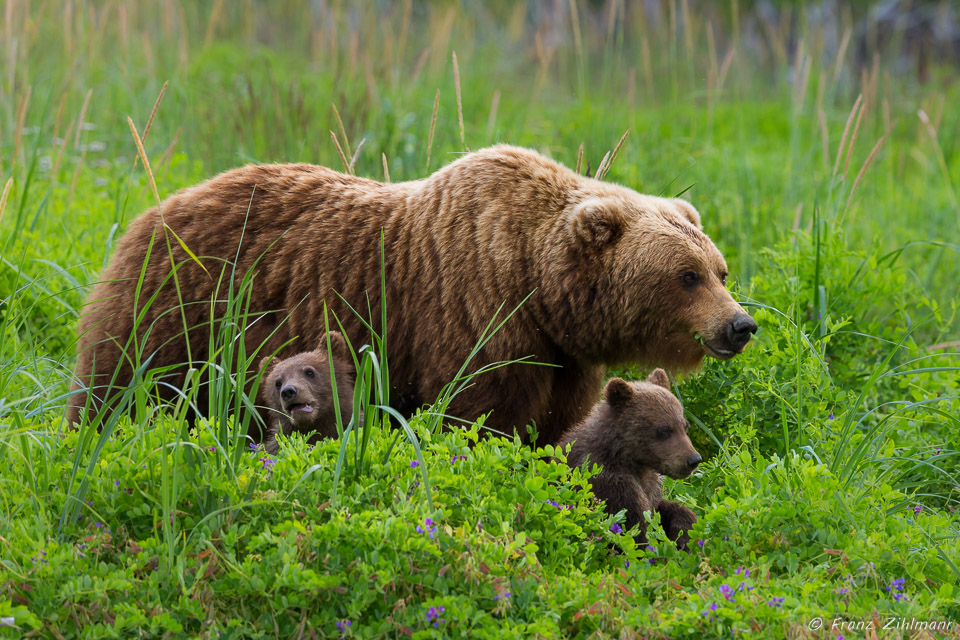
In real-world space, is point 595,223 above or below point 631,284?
above

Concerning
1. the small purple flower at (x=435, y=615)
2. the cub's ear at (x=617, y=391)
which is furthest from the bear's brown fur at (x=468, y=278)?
the small purple flower at (x=435, y=615)

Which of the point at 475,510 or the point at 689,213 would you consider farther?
the point at 689,213

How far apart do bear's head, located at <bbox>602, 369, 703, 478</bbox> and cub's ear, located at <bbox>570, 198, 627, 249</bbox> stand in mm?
622

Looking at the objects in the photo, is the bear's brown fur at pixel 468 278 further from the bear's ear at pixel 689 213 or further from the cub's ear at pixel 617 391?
the cub's ear at pixel 617 391

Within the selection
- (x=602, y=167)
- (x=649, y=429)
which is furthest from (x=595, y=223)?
(x=602, y=167)

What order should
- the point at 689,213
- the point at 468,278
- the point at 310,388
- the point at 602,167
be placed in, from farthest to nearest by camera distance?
the point at 602,167 < the point at 689,213 < the point at 468,278 < the point at 310,388

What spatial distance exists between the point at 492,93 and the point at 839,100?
15.0 feet

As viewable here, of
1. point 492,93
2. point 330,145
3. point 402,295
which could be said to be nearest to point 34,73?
point 330,145

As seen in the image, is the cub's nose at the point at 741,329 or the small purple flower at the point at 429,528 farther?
the cub's nose at the point at 741,329

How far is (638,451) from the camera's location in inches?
172

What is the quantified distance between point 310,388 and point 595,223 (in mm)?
1432

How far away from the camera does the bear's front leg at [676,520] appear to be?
4.28 m

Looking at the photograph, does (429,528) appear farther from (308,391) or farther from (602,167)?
(602,167)

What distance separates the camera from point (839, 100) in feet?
40.6
